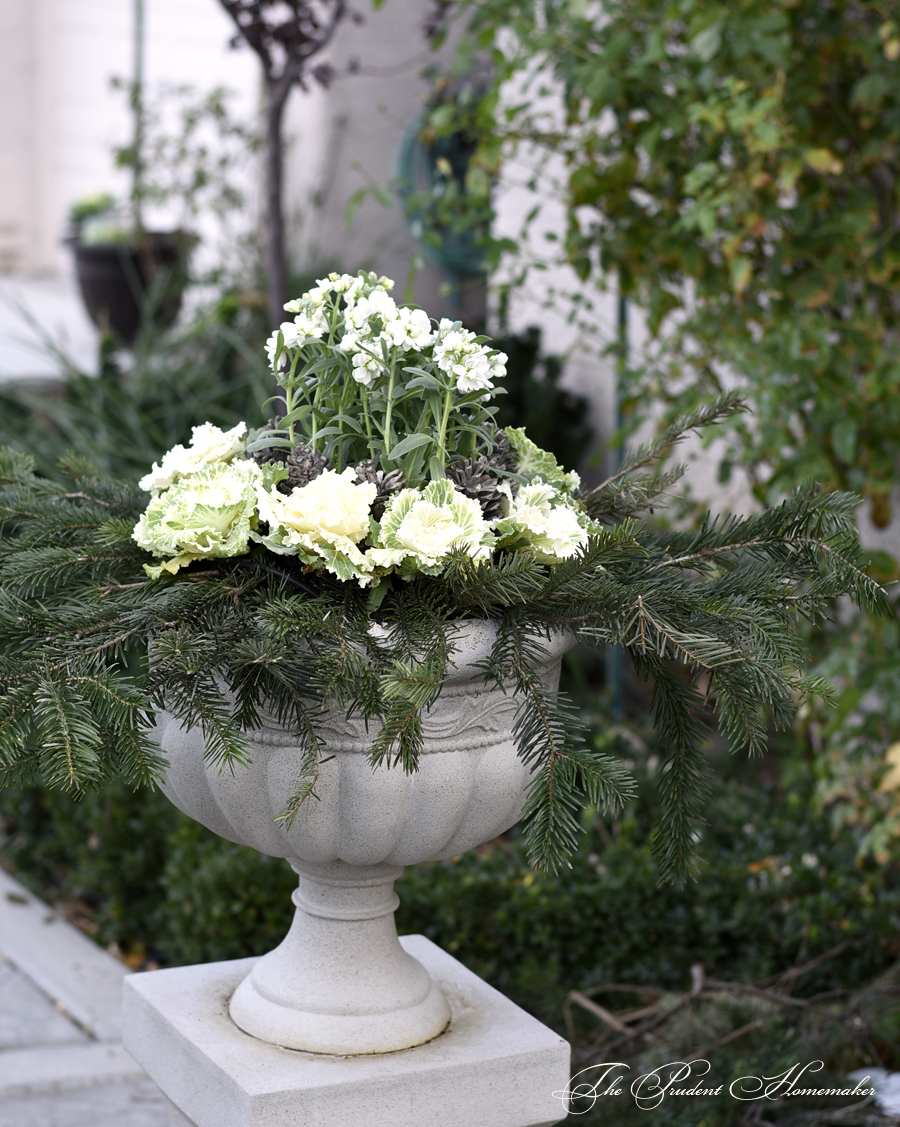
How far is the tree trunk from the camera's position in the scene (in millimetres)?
3475

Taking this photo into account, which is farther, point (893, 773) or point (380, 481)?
point (893, 773)

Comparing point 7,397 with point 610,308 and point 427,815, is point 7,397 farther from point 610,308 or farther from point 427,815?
point 427,815

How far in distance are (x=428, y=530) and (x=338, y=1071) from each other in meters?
0.66

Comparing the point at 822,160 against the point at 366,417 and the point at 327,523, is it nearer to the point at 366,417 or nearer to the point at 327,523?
the point at 366,417

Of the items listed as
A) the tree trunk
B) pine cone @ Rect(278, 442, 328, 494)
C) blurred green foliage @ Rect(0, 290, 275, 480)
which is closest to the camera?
pine cone @ Rect(278, 442, 328, 494)

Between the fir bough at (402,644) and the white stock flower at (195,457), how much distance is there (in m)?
0.08

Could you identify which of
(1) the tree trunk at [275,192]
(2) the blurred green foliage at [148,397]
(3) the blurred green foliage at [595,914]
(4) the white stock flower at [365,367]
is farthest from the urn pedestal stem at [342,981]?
(2) the blurred green foliage at [148,397]

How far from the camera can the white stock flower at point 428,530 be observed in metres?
1.30

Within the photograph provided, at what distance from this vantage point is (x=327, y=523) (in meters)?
1.28

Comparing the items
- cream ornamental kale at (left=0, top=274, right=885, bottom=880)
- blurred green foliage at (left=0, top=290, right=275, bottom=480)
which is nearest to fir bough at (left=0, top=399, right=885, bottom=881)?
cream ornamental kale at (left=0, top=274, right=885, bottom=880)

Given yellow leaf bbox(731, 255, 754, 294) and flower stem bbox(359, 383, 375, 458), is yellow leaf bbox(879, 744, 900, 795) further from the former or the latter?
flower stem bbox(359, 383, 375, 458)

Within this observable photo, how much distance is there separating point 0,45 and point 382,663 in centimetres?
1022

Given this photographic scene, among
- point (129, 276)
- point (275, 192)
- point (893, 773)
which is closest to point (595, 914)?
point (893, 773)

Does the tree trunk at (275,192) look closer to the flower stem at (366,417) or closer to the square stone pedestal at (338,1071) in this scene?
the flower stem at (366,417)
